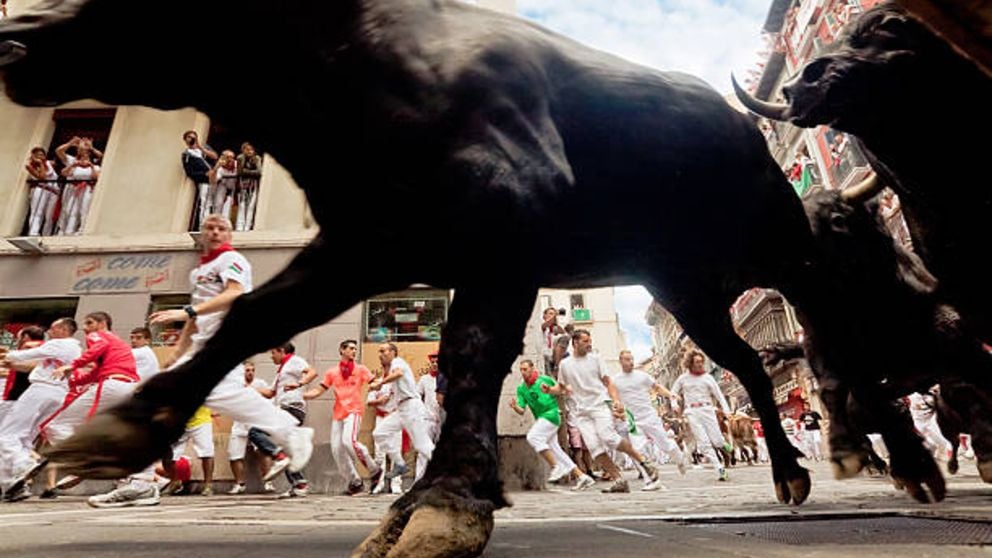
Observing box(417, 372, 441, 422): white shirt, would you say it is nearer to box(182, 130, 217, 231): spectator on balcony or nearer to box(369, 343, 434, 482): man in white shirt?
box(369, 343, 434, 482): man in white shirt

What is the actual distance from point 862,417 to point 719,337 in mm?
900

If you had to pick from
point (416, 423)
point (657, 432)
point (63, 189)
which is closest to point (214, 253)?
point (416, 423)

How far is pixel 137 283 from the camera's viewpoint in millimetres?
12039

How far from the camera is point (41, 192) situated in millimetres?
13391

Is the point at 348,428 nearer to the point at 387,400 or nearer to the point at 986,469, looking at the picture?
the point at 387,400

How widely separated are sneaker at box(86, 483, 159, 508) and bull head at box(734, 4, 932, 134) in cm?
633

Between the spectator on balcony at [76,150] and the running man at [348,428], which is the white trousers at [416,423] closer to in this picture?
the running man at [348,428]

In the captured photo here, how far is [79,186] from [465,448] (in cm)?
1537

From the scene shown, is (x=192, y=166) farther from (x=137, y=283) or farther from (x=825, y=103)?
(x=825, y=103)

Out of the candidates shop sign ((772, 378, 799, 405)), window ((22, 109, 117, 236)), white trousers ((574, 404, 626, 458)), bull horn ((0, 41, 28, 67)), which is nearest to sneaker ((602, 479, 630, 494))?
white trousers ((574, 404, 626, 458))

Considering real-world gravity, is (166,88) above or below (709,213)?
above

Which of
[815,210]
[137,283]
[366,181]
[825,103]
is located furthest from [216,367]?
[137,283]

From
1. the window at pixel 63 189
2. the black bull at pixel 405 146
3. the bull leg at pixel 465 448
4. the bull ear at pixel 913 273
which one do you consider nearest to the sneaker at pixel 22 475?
the black bull at pixel 405 146

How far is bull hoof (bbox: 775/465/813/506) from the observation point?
126 inches
